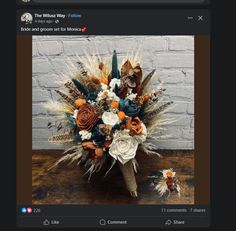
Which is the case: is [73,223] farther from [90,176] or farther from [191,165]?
[191,165]

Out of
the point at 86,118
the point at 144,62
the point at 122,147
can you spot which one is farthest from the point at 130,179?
the point at 144,62

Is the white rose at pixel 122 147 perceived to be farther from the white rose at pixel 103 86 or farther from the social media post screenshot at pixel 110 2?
the social media post screenshot at pixel 110 2

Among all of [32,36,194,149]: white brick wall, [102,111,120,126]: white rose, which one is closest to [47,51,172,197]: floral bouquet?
[102,111,120,126]: white rose

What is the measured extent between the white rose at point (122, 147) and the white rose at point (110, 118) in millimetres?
31

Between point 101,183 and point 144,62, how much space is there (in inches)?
19.0

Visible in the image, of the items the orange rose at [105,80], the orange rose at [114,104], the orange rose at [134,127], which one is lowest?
the orange rose at [134,127]

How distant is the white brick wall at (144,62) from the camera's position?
1534mm

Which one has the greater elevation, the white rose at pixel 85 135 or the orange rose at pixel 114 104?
the orange rose at pixel 114 104

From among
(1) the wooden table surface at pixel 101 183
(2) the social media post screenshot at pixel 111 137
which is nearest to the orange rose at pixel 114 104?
(2) the social media post screenshot at pixel 111 137

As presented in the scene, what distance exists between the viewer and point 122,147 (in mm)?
1198

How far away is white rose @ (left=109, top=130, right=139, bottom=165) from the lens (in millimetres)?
1197

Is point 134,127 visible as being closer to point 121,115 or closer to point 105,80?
point 121,115

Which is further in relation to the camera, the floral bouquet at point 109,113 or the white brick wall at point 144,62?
the white brick wall at point 144,62

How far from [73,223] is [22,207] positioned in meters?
0.15
